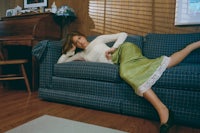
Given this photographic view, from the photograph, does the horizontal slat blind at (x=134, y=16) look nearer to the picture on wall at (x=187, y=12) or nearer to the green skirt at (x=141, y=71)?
the picture on wall at (x=187, y=12)

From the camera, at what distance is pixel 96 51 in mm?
2215

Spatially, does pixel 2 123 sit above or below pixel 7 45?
below

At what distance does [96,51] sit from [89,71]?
39 cm

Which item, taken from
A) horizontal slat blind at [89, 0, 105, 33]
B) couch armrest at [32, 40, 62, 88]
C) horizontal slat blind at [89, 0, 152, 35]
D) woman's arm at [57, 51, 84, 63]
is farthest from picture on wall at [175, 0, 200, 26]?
couch armrest at [32, 40, 62, 88]

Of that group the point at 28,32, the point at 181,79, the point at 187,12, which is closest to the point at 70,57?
the point at 28,32

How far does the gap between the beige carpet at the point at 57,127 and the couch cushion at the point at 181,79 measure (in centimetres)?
56

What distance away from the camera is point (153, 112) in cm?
161

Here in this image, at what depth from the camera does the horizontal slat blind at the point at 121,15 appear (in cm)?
274

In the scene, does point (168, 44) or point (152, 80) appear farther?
point (168, 44)

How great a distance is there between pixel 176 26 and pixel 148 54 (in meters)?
0.63

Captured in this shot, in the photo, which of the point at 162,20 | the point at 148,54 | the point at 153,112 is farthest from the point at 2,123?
the point at 162,20

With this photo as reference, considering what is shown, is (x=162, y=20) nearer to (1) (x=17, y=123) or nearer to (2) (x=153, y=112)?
(2) (x=153, y=112)

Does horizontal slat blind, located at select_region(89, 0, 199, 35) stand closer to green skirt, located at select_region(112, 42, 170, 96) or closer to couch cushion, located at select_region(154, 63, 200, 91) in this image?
green skirt, located at select_region(112, 42, 170, 96)

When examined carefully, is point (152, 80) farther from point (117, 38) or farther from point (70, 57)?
point (70, 57)
